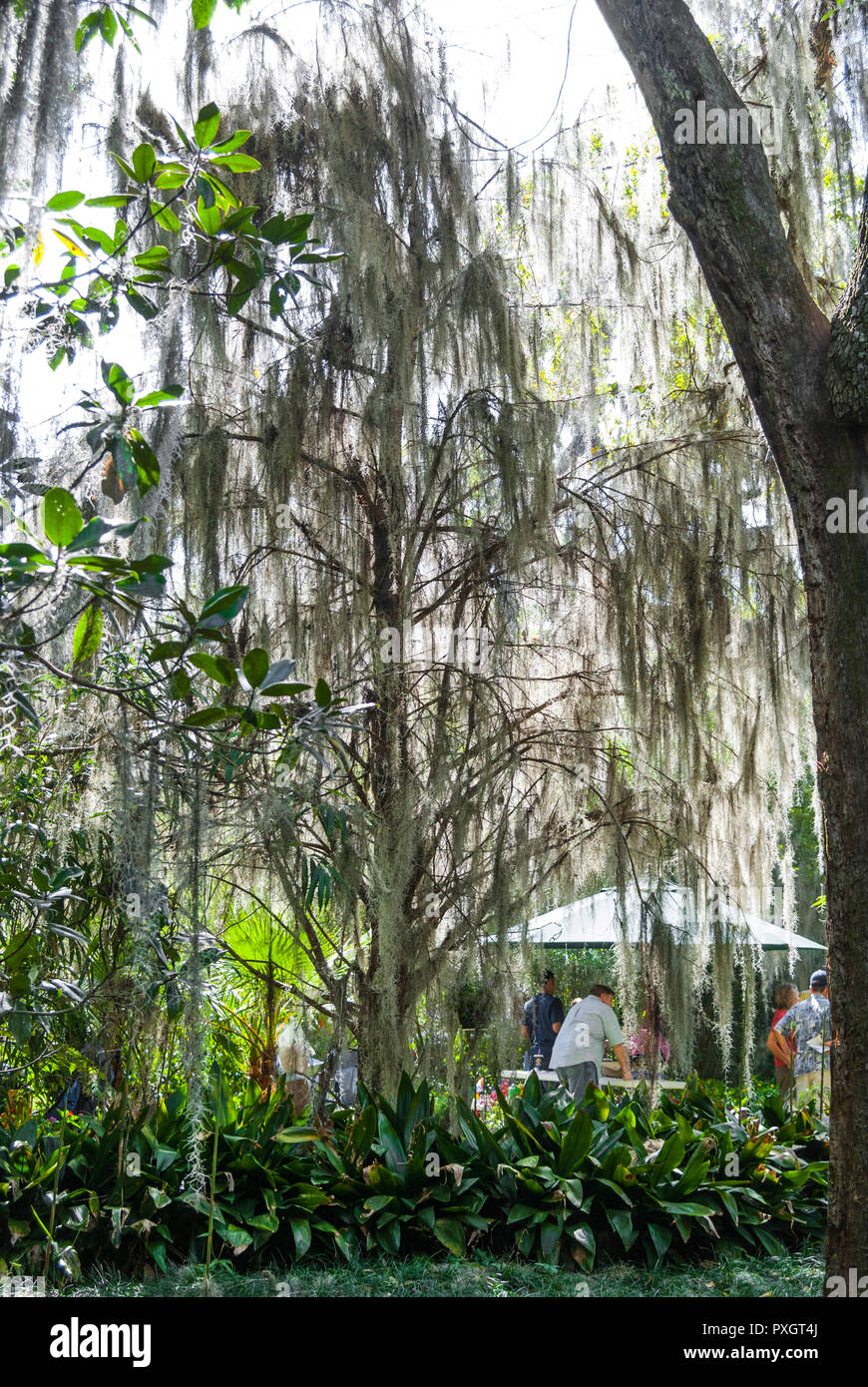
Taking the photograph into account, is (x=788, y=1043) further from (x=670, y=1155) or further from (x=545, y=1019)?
(x=670, y=1155)

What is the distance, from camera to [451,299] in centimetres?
394

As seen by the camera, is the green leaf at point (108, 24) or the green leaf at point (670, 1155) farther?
the green leaf at point (670, 1155)

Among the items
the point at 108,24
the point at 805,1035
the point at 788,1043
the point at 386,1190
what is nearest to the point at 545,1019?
the point at 788,1043

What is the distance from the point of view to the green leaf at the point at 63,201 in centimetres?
209

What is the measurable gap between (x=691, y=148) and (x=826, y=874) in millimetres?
2157

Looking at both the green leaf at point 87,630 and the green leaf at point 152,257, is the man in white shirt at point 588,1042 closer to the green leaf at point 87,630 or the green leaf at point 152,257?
the green leaf at point 87,630

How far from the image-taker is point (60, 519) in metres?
1.69

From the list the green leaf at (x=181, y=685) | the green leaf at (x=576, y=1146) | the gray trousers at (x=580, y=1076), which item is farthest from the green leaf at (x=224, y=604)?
the gray trousers at (x=580, y=1076)

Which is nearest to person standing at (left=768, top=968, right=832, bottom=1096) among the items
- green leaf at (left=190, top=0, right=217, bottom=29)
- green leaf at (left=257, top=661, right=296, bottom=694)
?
green leaf at (left=257, top=661, right=296, bottom=694)

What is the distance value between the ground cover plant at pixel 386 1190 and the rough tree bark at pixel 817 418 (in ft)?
3.98

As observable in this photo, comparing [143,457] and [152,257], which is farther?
[152,257]

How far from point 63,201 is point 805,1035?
529 centimetres

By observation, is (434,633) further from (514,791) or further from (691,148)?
(691,148)
